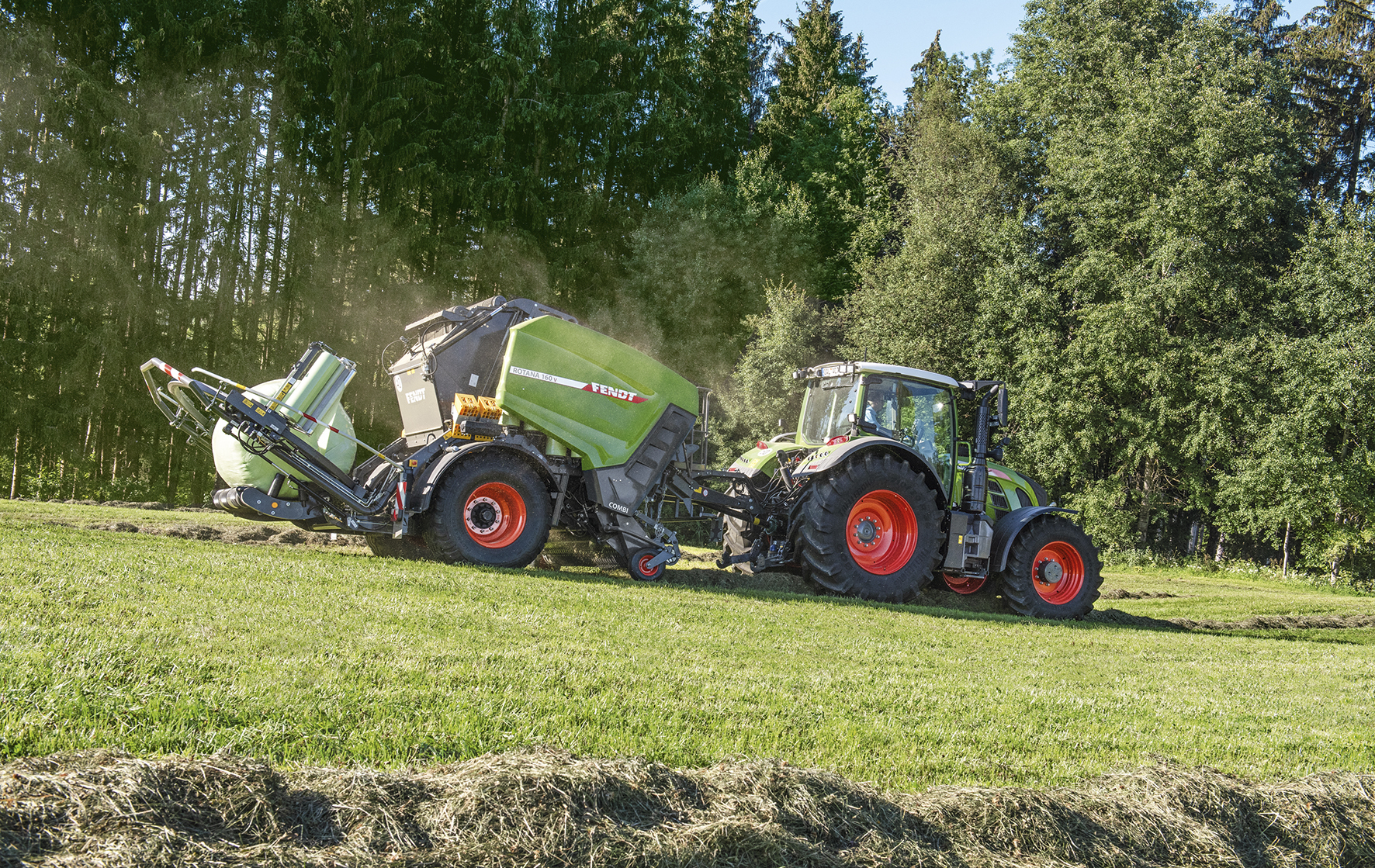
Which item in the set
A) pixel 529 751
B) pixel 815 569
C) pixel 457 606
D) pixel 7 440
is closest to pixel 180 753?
pixel 529 751

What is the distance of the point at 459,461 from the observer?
8578 mm

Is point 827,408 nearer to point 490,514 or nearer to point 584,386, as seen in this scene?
point 584,386

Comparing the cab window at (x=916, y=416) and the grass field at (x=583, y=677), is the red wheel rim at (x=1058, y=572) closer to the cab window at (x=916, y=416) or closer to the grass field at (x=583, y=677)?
the cab window at (x=916, y=416)

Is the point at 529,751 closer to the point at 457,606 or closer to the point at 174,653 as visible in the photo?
the point at 174,653

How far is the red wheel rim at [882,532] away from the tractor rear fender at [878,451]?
0.44 metres

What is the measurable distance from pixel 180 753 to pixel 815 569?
713cm

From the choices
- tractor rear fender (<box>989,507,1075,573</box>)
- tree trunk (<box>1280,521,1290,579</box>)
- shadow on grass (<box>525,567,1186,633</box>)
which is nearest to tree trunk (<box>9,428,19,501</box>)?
shadow on grass (<box>525,567,1186,633</box>)

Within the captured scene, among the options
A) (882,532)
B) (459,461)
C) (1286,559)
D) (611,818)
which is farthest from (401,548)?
(1286,559)

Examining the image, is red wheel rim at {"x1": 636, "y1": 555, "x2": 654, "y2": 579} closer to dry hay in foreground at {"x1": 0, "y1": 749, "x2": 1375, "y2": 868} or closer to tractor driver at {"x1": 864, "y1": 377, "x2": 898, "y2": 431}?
tractor driver at {"x1": 864, "y1": 377, "x2": 898, "y2": 431}

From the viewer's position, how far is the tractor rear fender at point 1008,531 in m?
10.1

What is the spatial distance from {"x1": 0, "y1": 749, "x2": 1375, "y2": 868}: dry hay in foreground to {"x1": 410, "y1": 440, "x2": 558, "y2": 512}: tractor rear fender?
5694mm

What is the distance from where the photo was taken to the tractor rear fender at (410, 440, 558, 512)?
838 cm

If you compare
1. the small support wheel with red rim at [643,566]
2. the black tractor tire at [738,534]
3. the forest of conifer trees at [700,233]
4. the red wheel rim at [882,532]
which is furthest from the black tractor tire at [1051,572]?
the forest of conifer trees at [700,233]

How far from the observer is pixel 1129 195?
22047 mm
